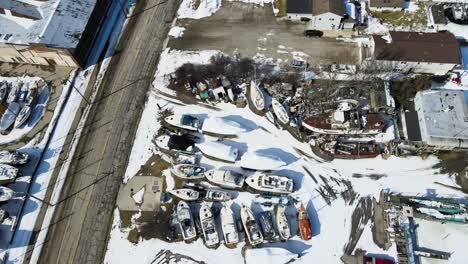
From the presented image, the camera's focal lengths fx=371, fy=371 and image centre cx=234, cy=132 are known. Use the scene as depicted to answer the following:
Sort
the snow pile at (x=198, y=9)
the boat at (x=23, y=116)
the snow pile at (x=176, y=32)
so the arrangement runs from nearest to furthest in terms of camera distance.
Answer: the boat at (x=23, y=116) < the snow pile at (x=176, y=32) < the snow pile at (x=198, y=9)

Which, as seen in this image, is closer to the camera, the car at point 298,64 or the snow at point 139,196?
the snow at point 139,196

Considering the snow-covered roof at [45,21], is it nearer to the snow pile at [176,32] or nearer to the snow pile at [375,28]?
the snow pile at [176,32]

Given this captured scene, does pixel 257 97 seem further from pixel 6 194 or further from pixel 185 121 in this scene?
pixel 6 194

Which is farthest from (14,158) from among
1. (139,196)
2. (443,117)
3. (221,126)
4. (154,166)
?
(443,117)

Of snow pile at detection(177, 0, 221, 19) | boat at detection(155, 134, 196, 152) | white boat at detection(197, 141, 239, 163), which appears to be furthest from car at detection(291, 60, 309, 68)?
A: boat at detection(155, 134, 196, 152)

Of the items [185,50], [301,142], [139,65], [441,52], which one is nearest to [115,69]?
[139,65]

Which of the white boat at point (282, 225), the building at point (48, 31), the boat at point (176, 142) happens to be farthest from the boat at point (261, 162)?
the building at point (48, 31)
